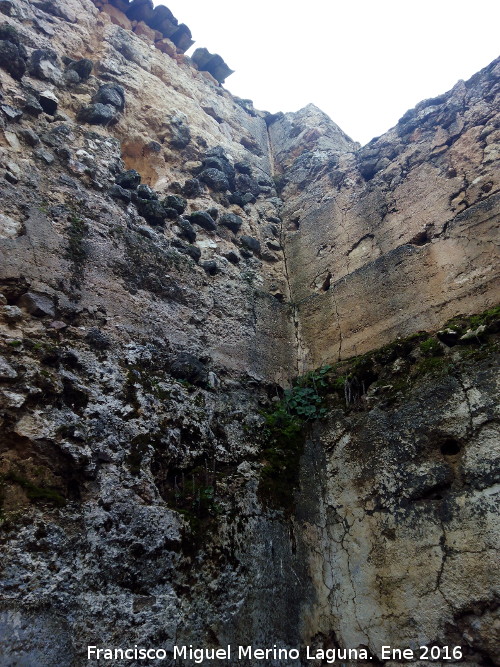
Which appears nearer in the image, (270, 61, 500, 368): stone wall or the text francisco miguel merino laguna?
the text francisco miguel merino laguna

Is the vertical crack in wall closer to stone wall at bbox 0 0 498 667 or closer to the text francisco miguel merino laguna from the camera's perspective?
stone wall at bbox 0 0 498 667

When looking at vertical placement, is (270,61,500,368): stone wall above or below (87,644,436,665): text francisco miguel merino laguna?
above

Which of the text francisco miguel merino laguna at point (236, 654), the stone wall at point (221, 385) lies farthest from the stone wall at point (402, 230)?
the text francisco miguel merino laguna at point (236, 654)

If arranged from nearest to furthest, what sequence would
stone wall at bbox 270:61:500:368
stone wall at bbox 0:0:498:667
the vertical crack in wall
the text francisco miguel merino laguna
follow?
the text francisco miguel merino laguna < stone wall at bbox 0:0:498:667 < stone wall at bbox 270:61:500:368 < the vertical crack in wall

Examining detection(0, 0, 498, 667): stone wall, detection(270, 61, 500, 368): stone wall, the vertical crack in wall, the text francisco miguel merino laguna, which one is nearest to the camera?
the text francisco miguel merino laguna

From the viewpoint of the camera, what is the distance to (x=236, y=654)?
3.23m

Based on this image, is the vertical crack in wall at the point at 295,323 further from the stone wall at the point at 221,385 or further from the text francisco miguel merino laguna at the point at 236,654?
the text francisco miguel merino laguna at the point at 236,654

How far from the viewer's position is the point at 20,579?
2.65 metres

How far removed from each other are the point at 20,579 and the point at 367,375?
371 cm

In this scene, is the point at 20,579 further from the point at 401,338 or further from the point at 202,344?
the point at 401,338

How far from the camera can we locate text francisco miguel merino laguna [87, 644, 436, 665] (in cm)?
279

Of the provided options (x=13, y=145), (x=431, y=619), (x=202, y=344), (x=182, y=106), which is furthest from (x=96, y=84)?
(x=431, y=619)

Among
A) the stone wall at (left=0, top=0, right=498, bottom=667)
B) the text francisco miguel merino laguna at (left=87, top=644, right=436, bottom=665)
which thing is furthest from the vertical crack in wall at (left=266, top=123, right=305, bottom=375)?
the text francisco miguel merino laguna at (left=87, top=644, right=436, bottom=665)

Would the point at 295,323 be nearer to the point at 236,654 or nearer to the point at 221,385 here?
the point at 221,385
